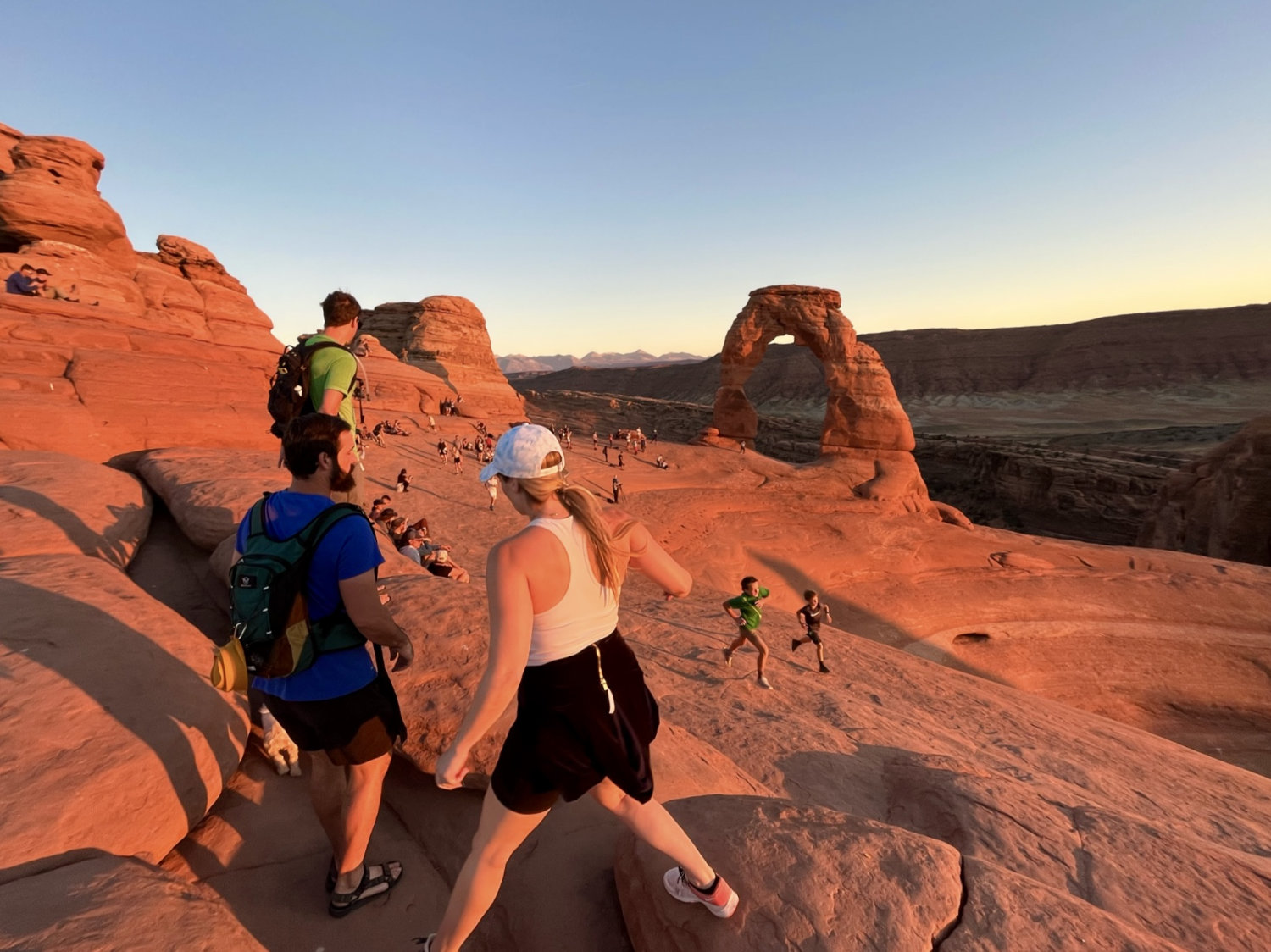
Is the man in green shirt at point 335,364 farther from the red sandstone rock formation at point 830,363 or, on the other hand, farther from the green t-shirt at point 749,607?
the red sandstone rock formation at point 830,363

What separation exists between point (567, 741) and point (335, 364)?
120 inches

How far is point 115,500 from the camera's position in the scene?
19.5 feet

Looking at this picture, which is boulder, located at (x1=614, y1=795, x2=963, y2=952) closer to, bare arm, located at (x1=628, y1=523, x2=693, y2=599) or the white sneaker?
the white sneaker

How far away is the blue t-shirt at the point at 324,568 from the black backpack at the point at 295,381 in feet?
5.90

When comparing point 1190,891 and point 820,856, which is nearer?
point 820,856

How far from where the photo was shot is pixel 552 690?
185 centimetres

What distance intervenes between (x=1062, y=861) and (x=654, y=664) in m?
4.28

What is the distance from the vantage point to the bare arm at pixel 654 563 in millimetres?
2043

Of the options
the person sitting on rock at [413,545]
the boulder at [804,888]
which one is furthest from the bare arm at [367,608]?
the person sitting on rock at [413,545]

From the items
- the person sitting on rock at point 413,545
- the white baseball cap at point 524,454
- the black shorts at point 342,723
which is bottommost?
the person sitting on rock at point 413,545

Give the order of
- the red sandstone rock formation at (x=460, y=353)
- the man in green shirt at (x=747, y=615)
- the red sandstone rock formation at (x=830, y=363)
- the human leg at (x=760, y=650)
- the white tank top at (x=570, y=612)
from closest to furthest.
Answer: the white tank top at (x=570, y=612) < the human leg at (x=760, y=650) < the man in green shirt at (x=747, y=615) < the red sandstone rock formation at (x=830, y=363) < the red sandstone rock formation at (x=460, y=353)

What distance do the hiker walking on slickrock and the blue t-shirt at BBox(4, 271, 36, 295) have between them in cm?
1985

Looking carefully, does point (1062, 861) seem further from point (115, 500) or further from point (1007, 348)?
point (1007, 348)

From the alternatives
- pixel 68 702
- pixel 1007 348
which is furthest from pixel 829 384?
pixel 1007 348
